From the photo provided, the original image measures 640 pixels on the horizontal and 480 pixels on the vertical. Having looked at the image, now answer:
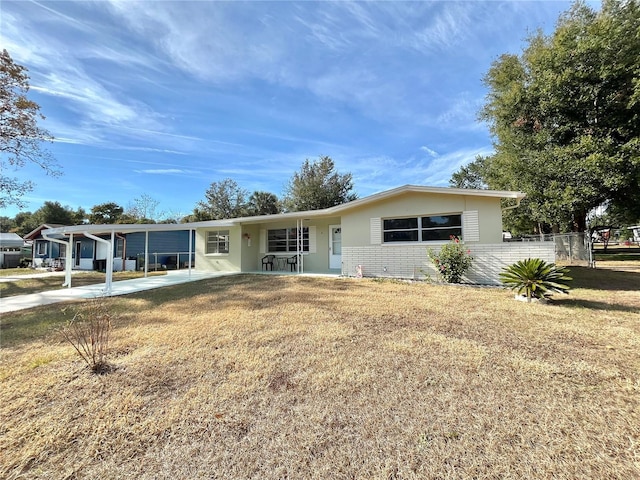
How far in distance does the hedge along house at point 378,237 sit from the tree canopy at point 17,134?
322 inches

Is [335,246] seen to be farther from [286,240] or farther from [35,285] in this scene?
[35,285]

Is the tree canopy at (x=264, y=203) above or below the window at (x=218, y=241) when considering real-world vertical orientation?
above

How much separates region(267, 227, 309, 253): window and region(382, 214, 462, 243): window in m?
4.22

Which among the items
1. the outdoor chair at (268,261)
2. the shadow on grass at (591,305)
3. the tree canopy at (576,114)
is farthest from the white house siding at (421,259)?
the tree canopy at (576,114)

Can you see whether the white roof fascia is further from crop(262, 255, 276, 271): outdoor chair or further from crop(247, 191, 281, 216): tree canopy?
crop(247, 191, 281, 216): tree canopy

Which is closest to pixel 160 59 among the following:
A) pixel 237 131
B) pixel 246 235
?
pixel 237 131

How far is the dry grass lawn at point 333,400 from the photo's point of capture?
1.87 meters

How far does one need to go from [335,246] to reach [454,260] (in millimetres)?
5400

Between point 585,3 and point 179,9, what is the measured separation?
18864mm

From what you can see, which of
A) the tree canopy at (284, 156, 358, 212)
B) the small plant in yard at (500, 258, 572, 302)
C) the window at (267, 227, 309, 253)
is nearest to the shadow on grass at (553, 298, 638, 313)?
the small plant in yard at (500, 258, 572, 302)

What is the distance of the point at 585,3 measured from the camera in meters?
13.9

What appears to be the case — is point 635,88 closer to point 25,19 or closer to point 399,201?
point 399,201

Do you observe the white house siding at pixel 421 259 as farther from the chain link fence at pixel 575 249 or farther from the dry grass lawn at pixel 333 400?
the chain link fence at pixel 575 249

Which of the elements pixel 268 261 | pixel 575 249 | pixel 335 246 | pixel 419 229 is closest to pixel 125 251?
pixel 268 261
